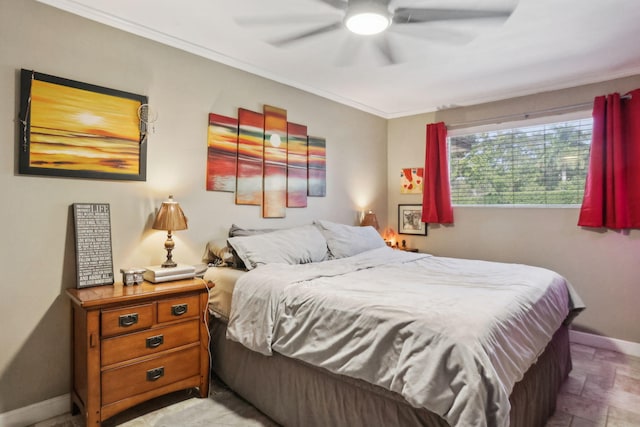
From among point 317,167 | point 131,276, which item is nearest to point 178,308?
point 131,276

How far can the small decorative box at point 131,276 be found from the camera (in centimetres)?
220

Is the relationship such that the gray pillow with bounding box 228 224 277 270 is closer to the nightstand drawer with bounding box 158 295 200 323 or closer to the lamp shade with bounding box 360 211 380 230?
the nightstand drawer with bounding box 158 295 200 323

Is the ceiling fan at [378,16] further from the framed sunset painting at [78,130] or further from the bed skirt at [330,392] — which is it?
the bed skirt at [330,392]

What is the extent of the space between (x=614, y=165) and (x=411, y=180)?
6.52 feet

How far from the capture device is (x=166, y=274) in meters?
2.27

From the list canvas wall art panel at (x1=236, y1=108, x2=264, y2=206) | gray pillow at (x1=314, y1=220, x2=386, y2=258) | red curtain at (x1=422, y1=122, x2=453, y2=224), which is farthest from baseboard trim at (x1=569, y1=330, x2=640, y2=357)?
canvas wall art panel at (x1=236, y1=108, x2=264, y2=206)

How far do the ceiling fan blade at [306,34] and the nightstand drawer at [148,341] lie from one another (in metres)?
1.87

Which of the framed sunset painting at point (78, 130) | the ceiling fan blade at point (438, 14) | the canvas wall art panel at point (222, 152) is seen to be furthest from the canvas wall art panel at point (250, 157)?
the ceiling fan blade at point (438, 14)

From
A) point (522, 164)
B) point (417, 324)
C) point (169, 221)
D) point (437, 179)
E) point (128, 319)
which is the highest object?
point (522, 164)

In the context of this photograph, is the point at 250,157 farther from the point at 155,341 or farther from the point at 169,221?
the point at 155,341

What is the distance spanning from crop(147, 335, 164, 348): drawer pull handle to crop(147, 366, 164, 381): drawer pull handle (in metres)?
0.14

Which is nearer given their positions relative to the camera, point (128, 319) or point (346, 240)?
point (128, 319)

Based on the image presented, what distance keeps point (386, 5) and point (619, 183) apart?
2.65m

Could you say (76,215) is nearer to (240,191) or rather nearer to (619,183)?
(240,191)
